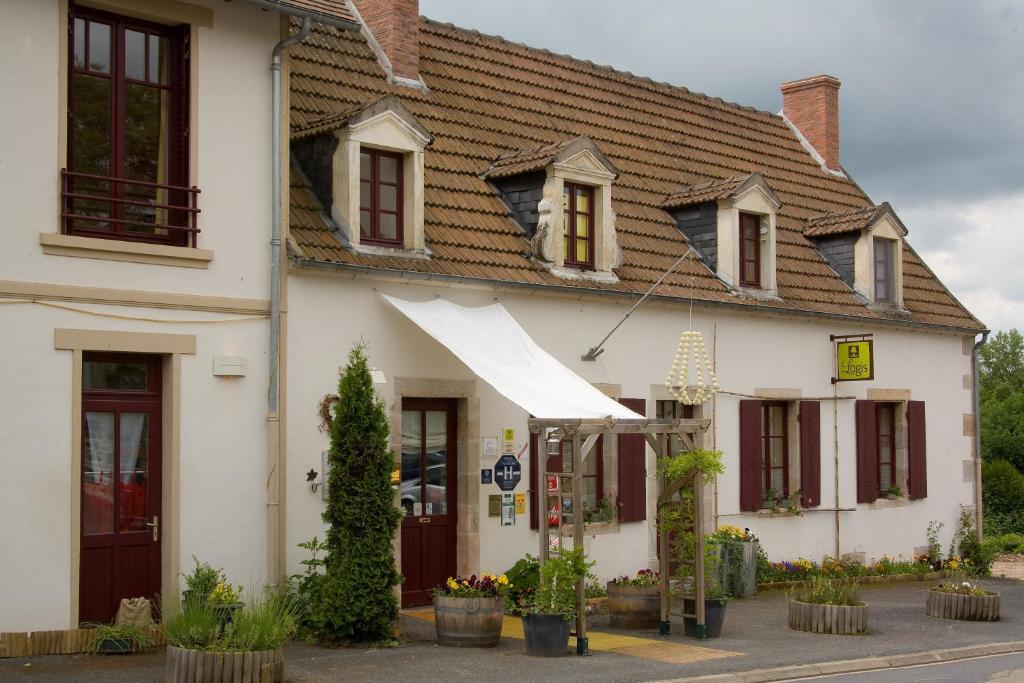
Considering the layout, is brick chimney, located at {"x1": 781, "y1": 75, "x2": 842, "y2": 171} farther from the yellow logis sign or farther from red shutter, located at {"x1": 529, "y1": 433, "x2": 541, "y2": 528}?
red shutter, located at {"x1": 529, "y1": 433, "x2": 541, "y2": 528}

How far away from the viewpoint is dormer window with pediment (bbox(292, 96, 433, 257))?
1312 cm

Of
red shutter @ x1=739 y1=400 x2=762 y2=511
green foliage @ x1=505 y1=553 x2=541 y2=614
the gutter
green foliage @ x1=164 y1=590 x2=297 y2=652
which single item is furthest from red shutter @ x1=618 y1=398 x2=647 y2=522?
green foliage @ x1=164 y1=590 x2=297 y2=652

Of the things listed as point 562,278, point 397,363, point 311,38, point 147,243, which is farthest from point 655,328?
point 147,243

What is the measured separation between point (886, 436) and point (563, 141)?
7.77m

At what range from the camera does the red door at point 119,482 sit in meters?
11.0

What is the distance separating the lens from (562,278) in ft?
48.9

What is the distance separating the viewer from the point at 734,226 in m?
17.2

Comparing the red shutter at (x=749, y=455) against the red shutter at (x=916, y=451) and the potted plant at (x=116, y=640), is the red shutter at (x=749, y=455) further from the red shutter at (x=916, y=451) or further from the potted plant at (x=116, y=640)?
the potted plant at (x=116, y=640)

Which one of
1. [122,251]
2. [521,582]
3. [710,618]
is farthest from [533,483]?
[122,251]

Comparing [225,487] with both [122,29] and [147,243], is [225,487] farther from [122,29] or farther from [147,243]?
[122,29]

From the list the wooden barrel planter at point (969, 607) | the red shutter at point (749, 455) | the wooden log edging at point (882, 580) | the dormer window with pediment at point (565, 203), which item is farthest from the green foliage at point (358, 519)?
the red shutter at point (749, 455)

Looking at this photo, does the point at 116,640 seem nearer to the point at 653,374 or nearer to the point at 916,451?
the point at 653,374

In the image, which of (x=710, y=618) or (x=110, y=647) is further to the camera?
(x=710, y=618)

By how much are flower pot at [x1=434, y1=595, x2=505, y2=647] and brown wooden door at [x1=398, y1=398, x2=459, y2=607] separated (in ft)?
6.46
